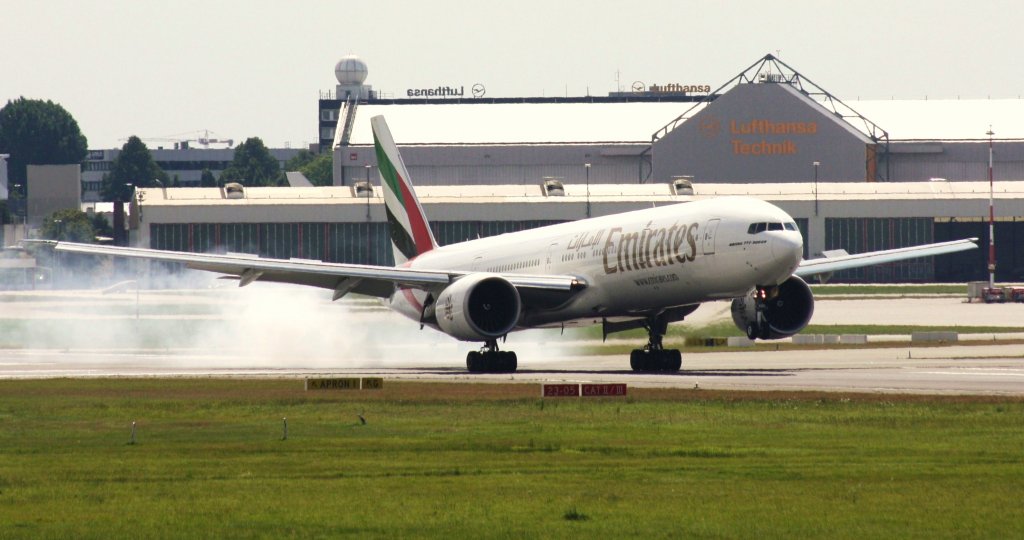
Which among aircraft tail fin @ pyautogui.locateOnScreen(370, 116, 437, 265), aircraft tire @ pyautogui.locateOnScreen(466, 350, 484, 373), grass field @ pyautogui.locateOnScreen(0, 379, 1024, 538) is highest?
aircraft tail fin @ pyautogui.locateOnScreen(370, 116, 437, 265)

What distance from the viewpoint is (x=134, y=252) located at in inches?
2253

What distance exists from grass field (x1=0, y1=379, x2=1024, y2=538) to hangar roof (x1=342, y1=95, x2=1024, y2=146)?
457 feet

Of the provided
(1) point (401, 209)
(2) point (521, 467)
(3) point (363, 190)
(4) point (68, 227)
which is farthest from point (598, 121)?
(2) point (521, 467)

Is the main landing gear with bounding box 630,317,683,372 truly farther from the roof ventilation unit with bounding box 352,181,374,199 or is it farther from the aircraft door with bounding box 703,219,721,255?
the roof ventilation unit with bounding box 352,181,374,199

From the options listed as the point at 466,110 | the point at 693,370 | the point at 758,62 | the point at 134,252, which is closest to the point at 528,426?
the point at 693,370

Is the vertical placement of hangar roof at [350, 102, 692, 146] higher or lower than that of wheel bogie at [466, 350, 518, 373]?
higher

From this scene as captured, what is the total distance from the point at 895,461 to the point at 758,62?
14789cm

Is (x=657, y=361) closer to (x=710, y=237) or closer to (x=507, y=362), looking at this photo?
(x=507, y=362)

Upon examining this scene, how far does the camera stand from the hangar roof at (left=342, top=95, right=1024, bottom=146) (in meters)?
177

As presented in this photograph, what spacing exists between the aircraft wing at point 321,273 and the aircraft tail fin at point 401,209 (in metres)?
7.79

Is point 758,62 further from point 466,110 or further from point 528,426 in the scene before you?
point 528,426

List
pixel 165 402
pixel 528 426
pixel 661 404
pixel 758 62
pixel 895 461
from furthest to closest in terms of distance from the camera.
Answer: pixel 758 62
pixel 165 402
pixel 661 404
pixel 528 426
pixel 895 461

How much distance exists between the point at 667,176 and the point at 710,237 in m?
119

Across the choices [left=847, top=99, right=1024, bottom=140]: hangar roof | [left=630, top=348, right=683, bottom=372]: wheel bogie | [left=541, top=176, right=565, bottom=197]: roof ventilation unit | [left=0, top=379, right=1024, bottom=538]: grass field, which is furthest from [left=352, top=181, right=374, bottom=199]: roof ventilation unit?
[left=0, top=379, right=1024, bottom=538]: grass field
